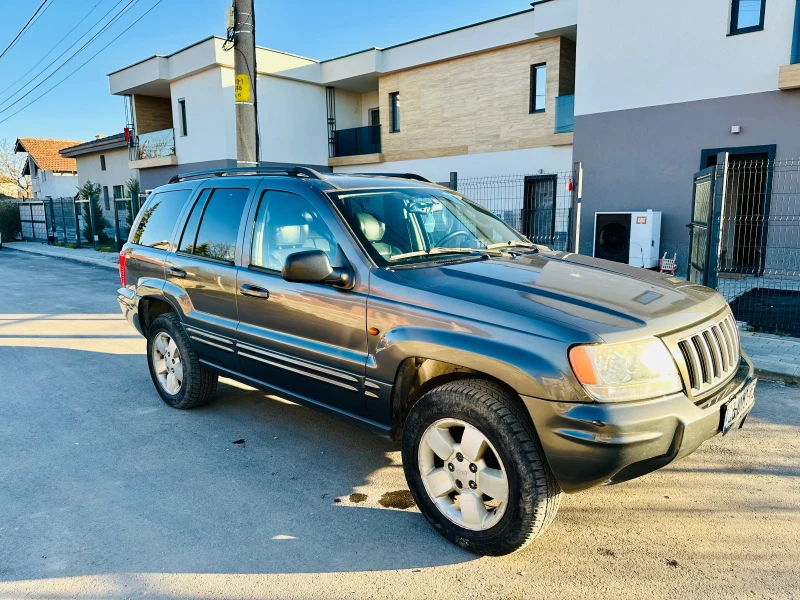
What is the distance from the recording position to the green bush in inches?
1094

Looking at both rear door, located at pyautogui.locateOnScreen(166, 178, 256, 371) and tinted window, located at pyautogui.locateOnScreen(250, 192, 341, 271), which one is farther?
rear door, located at pyautogui.locateOnScreen(166, 178, 256, 371)

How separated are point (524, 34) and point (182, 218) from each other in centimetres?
1459

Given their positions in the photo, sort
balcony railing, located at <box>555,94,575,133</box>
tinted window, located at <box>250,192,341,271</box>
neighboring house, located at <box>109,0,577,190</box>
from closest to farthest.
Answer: tinted window, located at <box>250,192,341,271</box>, balcony railing, located at <box>555,94,575,133</box>, neighboring house, located at <box>109,0,577,190</box>

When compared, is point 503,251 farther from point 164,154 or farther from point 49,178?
point 49,178

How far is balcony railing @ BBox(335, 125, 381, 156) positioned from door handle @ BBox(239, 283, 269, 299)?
19.0m

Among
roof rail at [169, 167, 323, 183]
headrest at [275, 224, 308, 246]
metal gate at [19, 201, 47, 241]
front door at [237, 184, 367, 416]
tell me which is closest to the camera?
front door at [237, 184, 367, 416]

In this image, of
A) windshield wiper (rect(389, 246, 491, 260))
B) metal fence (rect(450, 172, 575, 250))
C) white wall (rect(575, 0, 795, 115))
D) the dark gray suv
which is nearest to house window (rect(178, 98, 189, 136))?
metal fence (rect(450, 172, 575, 250))

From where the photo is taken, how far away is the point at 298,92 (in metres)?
22.7

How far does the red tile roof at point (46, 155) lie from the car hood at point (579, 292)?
45189 millimetres

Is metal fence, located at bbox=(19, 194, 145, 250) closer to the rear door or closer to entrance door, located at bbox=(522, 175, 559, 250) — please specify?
entrance door, located at bbox=(522, 175, 559, 250)

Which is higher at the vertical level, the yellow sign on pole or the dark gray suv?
the yellow sign on pole

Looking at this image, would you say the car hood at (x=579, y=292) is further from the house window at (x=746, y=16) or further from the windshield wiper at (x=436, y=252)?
the house window at (x=746, y=16)

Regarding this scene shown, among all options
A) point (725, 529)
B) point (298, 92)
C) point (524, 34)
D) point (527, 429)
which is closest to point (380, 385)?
point (527, 429)

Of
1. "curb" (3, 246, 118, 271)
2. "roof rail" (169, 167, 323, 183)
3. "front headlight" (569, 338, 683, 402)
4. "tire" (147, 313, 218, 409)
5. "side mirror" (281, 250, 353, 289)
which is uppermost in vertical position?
"roof rail" (169, 167, 323, 183)
